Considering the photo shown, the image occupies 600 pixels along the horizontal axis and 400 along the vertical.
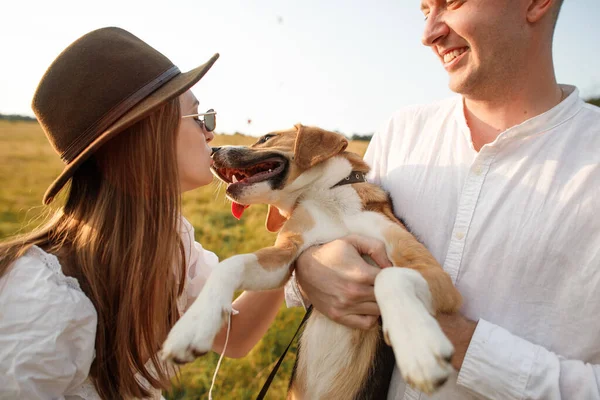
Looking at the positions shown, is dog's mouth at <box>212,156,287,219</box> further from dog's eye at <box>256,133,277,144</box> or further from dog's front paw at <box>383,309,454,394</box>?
dog's front paw at <box>383,309,454,394</box>

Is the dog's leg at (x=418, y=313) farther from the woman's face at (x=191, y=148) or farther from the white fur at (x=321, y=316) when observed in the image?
the woman's face at (x=191, y=148)

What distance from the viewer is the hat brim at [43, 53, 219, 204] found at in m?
2.04

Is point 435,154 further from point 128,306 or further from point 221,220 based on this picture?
point 221,220

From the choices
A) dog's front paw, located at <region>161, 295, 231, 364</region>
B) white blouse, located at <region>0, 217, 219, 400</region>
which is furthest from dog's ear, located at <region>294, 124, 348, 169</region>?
white blouse, located at <region>0, 217, 219, 400</region>

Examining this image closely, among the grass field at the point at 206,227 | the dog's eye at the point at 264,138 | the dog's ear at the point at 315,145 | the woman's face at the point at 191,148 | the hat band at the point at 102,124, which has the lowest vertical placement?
the grass field at the point at 206,227

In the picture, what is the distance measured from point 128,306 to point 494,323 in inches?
70.0

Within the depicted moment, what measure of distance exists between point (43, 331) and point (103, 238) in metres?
0.56

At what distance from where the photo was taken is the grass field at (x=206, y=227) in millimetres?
4730

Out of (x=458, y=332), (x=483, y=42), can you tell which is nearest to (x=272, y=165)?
(x=483, y=42)

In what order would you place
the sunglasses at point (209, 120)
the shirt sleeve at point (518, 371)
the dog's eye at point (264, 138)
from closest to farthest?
the shirt sleeve at point (518, 371) → the sunglasses at point (209, 120) → the dog's eye at point (264, 138)

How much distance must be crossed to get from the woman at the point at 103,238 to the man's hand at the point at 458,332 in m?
1.44

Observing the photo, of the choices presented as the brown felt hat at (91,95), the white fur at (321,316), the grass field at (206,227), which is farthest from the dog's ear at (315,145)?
the brown felt hat at (91,95)

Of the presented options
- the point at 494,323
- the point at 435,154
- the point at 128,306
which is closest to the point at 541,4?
the point at 435,154

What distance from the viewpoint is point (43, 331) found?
69.9 inches
